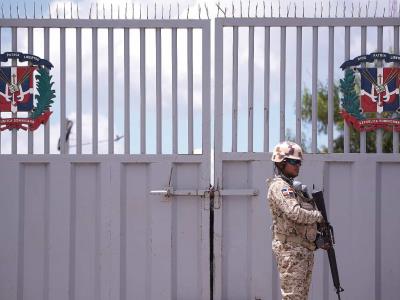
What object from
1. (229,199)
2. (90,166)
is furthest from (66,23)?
(229,199)

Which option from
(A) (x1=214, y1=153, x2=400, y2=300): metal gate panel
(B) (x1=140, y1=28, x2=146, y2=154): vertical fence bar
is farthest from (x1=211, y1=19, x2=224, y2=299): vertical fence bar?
(B) (x1=140, y1=28, x2=146, y2=154): vertical fence bar

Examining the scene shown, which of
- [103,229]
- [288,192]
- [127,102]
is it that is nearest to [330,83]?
[288,192]

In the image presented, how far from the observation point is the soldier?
5086 millimetres

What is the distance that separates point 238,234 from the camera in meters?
6.12

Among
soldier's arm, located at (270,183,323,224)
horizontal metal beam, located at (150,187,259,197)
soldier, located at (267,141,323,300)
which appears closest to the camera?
soldier's arm, located at (270,183,323,224)

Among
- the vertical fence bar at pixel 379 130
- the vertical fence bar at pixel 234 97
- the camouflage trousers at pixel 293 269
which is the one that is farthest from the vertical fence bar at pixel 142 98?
the vertical fence bar at pixel 379 130

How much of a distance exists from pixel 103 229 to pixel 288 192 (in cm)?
193

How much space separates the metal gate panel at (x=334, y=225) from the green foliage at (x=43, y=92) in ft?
5.45

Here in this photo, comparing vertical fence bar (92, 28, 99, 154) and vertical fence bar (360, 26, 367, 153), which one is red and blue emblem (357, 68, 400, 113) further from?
vertical fence bar (92, 28, 99, 154)

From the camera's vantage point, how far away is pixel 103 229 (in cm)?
615

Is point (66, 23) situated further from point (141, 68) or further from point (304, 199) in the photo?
point (304, 199)

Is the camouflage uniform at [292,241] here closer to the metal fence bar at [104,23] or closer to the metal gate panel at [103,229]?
the metal gate panel at [103,229]

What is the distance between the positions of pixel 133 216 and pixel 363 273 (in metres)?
2.13

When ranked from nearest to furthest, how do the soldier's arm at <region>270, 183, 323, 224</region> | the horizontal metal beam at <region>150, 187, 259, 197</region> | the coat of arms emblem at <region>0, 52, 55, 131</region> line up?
the soldier's arm at <region>270, 183, 323, 224</region>, the horizontal metal beam at <region>150, 187, 259, 197</region>, the coat of arms emblem at <region>0, 52, 55, 131</region>
